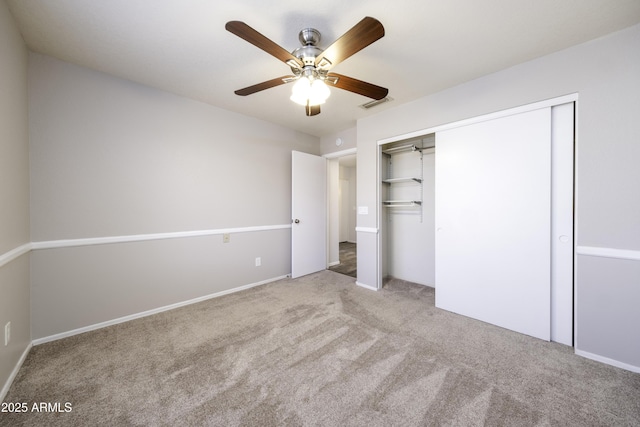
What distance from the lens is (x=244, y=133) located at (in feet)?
10.9

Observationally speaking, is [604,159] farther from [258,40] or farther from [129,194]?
[129,194]

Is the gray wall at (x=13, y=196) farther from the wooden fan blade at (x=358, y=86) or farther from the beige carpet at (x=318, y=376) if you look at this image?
the wooden fan blade at (x=358, y=86)

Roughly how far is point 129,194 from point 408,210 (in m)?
3.57

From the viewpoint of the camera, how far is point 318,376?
1638mm

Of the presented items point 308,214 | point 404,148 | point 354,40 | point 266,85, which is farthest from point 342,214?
point 354,40

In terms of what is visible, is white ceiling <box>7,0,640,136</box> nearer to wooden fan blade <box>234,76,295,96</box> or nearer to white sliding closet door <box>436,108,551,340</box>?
wooden fan blade <box>234,76,295,96</box>

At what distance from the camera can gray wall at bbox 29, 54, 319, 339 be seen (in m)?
2.05

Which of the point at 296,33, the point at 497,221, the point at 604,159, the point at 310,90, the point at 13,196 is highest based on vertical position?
the point at 296,33

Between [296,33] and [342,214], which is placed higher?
[296,33]

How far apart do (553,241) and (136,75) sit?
419cm

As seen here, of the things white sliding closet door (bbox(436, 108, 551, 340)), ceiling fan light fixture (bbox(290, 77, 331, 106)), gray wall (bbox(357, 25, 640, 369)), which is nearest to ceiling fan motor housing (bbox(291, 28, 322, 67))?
ceiling fan light fixture (bbox(290, 77, 331, 106))

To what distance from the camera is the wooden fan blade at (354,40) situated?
4.04ft

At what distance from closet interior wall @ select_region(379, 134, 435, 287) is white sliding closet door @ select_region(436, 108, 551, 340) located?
28.9 inches

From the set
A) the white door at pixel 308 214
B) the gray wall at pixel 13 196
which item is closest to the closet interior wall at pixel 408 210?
the white door at pixel 308 214
